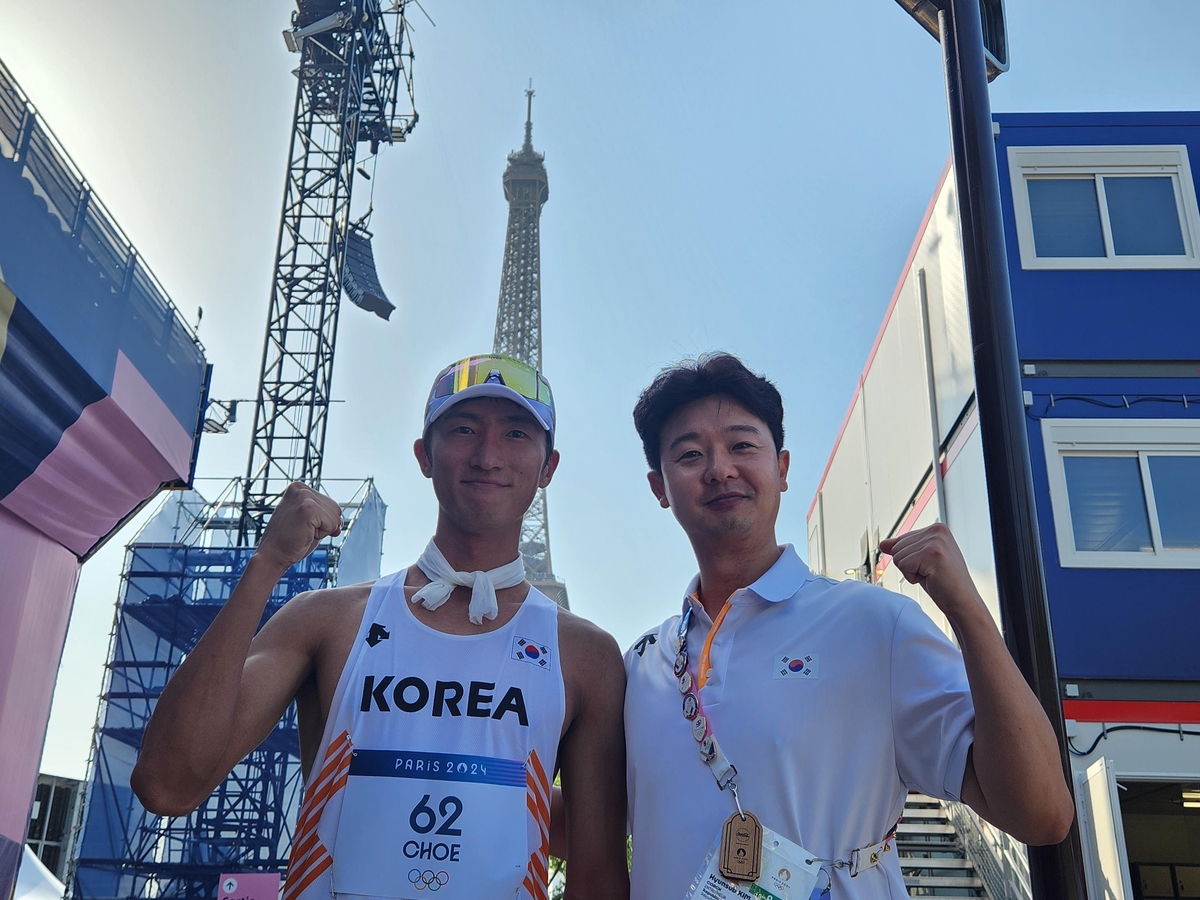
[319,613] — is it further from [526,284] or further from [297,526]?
[526,284]

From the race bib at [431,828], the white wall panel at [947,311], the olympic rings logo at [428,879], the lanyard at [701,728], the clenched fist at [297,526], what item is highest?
the white wall panel at [947,311]

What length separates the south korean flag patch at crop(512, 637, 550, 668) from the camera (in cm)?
314

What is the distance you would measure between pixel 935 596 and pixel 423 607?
1638 millimetres

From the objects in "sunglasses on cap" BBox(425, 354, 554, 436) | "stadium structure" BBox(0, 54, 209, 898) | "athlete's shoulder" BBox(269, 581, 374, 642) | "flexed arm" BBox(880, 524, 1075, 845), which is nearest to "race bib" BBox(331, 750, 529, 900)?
"athlete's shoulder" BBox(269, 581, 374, 642)

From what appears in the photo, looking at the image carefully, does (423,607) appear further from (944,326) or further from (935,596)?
(944,326)

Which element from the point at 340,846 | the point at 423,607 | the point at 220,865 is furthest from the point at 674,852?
the point at 220,865

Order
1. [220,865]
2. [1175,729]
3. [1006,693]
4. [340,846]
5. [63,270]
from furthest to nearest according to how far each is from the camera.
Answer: [220,865] → [1175,729] → [63,270] → [340,846] → [1006,693]

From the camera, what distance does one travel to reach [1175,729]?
34.4 feet

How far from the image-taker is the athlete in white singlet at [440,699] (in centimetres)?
267

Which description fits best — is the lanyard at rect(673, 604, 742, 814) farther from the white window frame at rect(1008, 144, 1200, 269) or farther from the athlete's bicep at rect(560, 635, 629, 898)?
the white window frame at rect(1008, 144, 1200, 269)

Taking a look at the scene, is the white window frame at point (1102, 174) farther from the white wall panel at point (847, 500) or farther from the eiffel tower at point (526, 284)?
the eiffel tower at point (526, 284)

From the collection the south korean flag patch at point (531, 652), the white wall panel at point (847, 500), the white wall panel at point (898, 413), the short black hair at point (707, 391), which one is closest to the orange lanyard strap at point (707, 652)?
the south korean flag patch at point (531, 652)

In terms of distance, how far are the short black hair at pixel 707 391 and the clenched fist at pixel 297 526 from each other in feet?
3.94

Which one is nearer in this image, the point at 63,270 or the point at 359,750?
the point at 359,750
